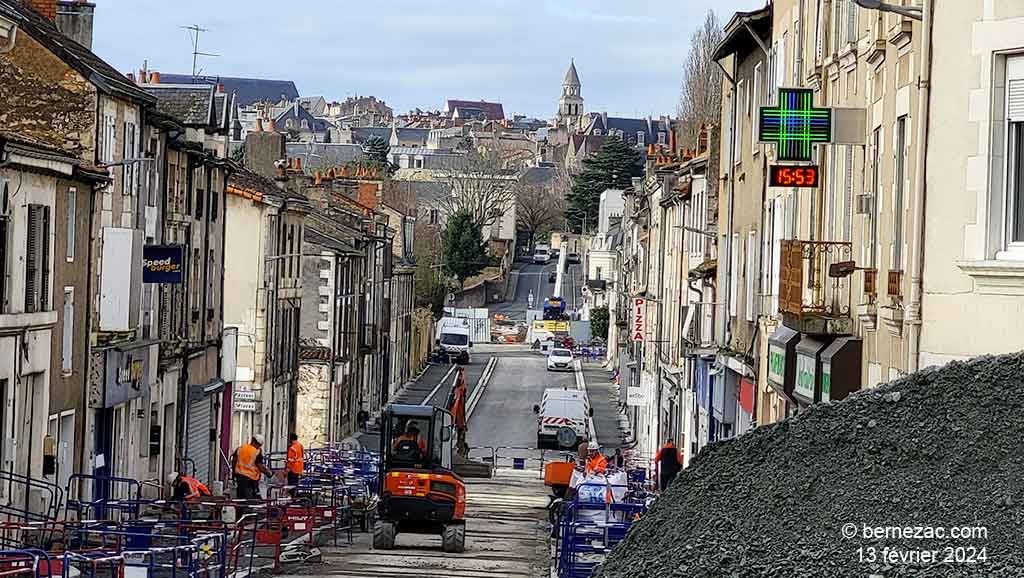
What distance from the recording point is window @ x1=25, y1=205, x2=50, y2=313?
2723 cm

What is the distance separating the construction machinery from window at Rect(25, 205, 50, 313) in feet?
20.7

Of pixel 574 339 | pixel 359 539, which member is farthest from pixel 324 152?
pixel 359 539

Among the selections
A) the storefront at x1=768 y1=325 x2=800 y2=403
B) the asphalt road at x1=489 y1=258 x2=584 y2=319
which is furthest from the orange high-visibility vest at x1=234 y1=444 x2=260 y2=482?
the asphalt road at x1=489 y1=258 x2=584 y2=319

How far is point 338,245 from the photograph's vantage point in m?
60.8

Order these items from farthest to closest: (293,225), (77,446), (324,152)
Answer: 1. (324,152)
2. (293,225)
3. (77,446)

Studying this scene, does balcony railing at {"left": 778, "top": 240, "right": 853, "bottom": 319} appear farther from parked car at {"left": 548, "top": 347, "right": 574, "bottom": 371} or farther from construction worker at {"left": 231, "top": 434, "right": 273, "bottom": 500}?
parked car at {"left": 548, "top": 347, "right": 574, "bottom": 371}

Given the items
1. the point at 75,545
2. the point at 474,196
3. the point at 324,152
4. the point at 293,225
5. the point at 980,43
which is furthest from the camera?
the point at 324,152

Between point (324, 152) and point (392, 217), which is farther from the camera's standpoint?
point (324, 152)

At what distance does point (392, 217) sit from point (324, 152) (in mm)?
93607

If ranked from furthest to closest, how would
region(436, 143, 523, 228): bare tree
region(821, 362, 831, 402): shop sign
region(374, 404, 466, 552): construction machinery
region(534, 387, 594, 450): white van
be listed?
region(436, 143, 523, 228): bare tree, region(534, 387, 594, 450): white van, region(374, 404, 466, 552): construction machinery, region(821, 362, 831, 402): shop sign

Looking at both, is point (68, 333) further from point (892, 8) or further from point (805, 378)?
point (892, 8)

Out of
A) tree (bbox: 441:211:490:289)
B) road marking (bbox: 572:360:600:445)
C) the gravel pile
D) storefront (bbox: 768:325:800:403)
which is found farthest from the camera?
tree (bbox: 441:211:490:289)

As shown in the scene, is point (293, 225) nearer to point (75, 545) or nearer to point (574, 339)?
point (75, 545)

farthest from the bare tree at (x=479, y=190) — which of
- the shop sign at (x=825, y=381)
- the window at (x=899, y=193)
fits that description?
the window at (x=899, y=193)
